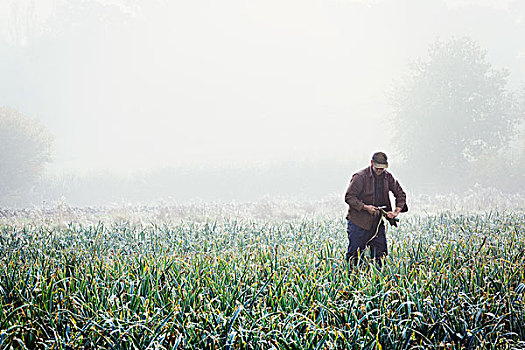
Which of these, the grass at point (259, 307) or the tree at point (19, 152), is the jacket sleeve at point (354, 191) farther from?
the tree at point (19, 152)

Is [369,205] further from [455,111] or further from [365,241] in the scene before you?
[455,111]

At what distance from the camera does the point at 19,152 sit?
27.7 m

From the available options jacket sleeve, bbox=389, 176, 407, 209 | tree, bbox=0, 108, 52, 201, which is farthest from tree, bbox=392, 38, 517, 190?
jacket sleeve, bbox=389, 176, 407, 209

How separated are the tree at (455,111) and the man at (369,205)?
858 inches

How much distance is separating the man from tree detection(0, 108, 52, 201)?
2505cm

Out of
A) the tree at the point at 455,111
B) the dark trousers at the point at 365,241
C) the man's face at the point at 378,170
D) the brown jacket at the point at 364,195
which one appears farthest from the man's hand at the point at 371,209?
the tree at the point at 455,111

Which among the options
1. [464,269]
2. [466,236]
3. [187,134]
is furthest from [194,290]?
[187,134]

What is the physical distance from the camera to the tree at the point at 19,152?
27094 millimetres

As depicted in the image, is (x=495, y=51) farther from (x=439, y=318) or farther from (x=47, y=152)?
(x=439, y=318)

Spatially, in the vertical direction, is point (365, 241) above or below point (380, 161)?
below

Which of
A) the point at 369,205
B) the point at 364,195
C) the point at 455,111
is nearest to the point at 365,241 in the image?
the point at 369,205

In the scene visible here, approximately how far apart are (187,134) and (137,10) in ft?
53.4

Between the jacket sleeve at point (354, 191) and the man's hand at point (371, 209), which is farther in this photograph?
the jacket sleeve at point (354, 191)

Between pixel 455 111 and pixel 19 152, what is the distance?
23.3 metres
